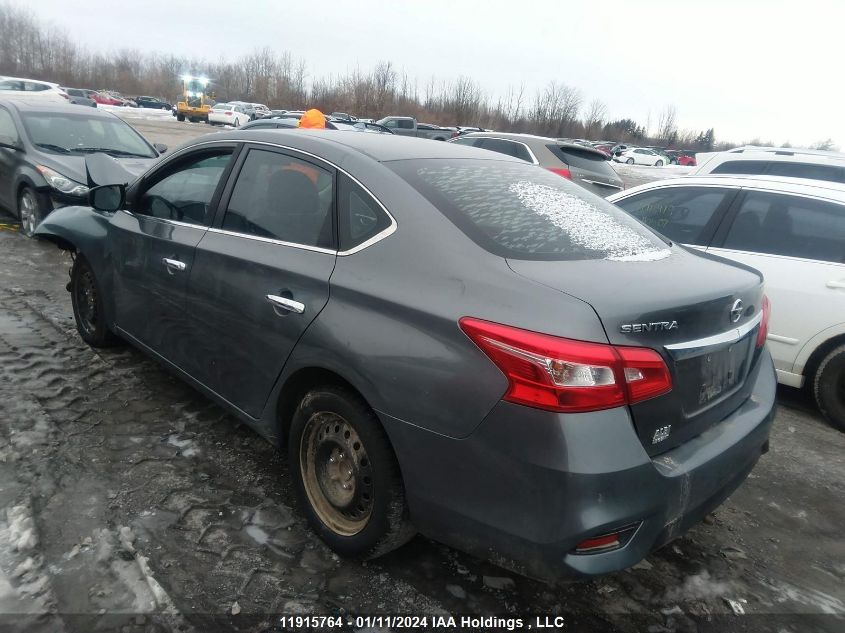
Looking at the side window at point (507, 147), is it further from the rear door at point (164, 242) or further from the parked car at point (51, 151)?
the rear door at point (164, 242)

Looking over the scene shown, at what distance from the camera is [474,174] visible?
109 inches

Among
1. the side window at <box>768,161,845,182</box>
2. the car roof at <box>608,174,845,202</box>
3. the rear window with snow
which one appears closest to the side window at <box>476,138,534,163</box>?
the side window at <box>768,161,845,182</box>

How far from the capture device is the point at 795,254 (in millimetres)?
4375

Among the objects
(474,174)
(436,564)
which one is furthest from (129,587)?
(474,174)

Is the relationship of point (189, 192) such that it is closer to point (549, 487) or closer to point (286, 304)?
point (286, 304)

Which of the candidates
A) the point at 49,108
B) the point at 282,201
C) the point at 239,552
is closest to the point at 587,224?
the point at 282,201

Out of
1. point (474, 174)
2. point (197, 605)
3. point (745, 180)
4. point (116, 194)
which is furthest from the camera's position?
point (745, 180)

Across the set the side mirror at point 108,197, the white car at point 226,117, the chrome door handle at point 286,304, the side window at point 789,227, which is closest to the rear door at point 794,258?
the side window at point 789,227

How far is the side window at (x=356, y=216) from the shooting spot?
2.41m

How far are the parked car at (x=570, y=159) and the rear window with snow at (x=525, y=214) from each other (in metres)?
6.90

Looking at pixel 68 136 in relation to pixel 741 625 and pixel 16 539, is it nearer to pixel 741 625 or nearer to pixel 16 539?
pixel 16 539

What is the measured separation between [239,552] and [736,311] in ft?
7.28

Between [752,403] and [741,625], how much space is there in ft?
2.86

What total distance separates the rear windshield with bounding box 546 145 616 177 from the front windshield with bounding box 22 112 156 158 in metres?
6.19
